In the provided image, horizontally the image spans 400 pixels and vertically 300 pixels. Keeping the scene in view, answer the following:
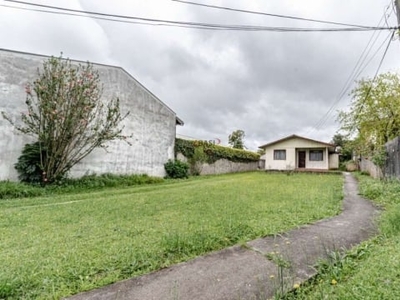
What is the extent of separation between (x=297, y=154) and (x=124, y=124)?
1894 cm

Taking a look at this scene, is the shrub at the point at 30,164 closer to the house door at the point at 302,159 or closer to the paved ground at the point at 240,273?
the paved ground at the point at 240,273

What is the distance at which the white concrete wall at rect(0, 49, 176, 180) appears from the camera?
1072 cm

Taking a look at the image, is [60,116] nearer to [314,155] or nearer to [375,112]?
[375,112]

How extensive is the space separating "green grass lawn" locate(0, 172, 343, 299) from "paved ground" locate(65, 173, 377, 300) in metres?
0.21

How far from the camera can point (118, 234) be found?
4.21 metres

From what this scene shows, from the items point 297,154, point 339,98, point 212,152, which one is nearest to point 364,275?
point 212,152

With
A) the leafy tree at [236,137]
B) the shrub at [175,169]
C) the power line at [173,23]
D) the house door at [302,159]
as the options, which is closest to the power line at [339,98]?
the power line at [173,23]

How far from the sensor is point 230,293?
248 cm

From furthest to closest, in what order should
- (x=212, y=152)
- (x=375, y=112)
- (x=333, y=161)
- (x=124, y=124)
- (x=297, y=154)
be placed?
1. (x=333, y=161)
2. (x=297, y=154)
3. (x=212, y=152)
4. (x=375, y=112)
5. (x=124, y=124)

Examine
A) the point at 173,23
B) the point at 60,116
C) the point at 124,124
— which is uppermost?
the point at 173,23

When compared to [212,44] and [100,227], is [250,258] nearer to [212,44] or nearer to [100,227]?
[100,227]

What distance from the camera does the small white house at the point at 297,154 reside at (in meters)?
24.9

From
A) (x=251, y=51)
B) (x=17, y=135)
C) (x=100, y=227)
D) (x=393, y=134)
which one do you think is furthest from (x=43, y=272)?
(x=393, y=134)

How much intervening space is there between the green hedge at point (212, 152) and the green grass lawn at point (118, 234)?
10269 millimetres
